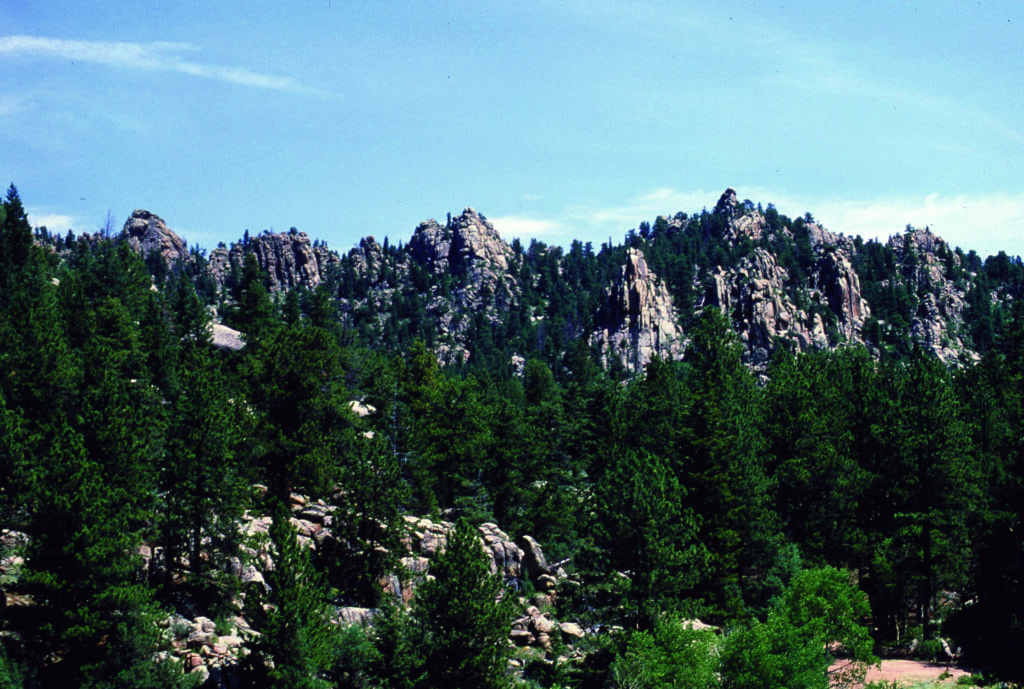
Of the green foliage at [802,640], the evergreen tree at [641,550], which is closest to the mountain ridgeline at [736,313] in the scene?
the evergreen tree at [641,550]

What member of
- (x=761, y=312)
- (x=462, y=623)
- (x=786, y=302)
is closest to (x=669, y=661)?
(x=462, y=623)

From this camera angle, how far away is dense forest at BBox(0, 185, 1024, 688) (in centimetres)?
2995

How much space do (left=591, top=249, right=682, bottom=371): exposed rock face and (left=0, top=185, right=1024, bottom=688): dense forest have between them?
9881 cm

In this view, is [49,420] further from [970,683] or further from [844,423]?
[844,423]

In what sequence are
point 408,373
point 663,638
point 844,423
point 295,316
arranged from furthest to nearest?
point 295,316
point 408,373
point 844,423
point 663,638

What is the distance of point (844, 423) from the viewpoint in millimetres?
53094

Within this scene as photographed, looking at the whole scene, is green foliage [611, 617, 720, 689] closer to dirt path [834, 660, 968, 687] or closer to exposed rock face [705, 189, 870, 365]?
dirt path [834, 660, 968, 687]

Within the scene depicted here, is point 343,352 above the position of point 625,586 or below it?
above

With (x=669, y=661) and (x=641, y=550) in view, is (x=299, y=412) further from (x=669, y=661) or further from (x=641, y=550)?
(x=669, y=661)

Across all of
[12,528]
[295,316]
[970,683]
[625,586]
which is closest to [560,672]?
[625,586]

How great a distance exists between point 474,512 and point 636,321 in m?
125

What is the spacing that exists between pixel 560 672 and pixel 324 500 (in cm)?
1840

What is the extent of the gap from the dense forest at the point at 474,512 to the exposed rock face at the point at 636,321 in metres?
98.8

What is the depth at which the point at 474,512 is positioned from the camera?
52.1 m
